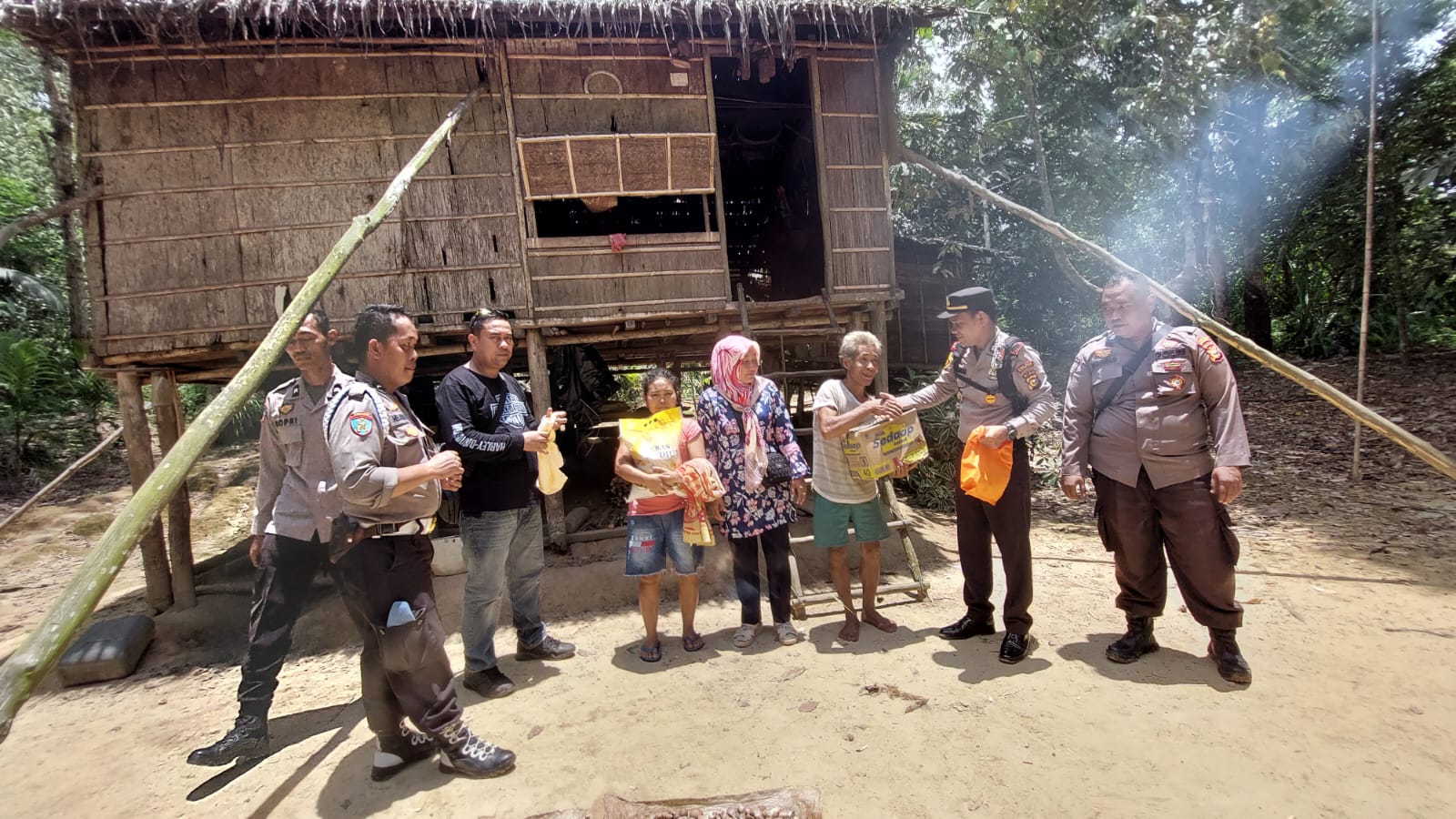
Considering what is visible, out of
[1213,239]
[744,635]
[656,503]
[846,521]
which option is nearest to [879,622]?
[846,521]

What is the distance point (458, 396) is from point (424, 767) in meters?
1.72

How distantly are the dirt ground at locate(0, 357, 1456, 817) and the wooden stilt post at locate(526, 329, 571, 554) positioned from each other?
1.17 ft

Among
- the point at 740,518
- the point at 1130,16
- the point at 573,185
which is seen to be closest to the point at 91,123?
the point at 573,185

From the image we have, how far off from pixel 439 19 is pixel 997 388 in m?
5.05


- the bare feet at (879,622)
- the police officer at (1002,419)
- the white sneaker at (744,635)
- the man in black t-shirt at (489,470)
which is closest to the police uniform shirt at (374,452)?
the man in black t-shirt at (489,470)

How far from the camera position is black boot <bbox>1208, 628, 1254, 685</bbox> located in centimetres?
329

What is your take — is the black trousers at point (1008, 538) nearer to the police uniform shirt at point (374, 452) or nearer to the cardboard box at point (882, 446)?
the cardboard box at point (882, 446)

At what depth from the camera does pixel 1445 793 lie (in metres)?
2.44

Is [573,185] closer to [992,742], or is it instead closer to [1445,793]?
[992,742]

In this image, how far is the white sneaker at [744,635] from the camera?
4.10 meters

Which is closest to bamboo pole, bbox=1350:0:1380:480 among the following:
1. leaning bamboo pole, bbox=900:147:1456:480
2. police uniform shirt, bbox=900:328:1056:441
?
leaning bamboo pole, bbox=900:147:1456:480

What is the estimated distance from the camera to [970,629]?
13.1 feet

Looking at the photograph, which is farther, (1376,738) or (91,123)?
(91,123)

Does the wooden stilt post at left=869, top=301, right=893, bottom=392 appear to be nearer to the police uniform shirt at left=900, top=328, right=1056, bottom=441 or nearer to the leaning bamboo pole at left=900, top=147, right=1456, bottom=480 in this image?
the leaning bamboo pole at left=900, top=147, right=1456, bottom=480
